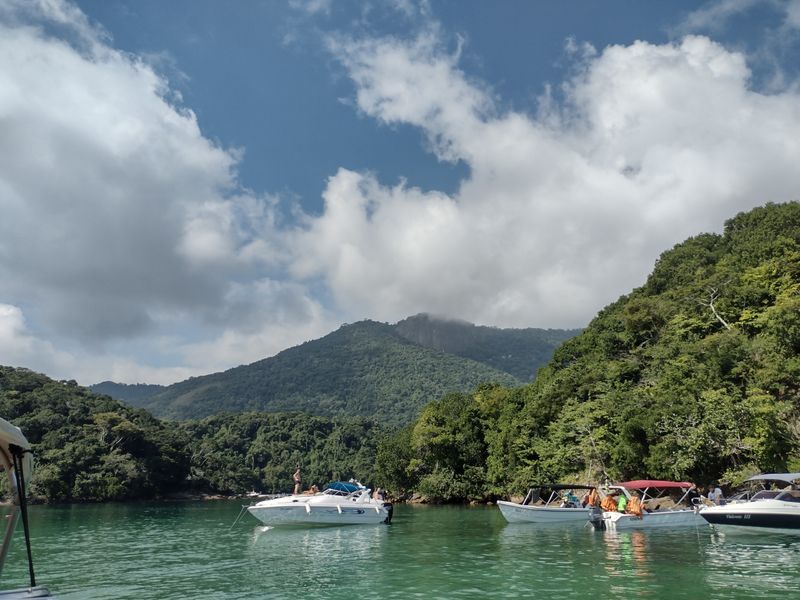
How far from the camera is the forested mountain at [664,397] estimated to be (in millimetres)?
37312

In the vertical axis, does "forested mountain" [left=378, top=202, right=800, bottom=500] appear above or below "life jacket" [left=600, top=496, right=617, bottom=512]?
above

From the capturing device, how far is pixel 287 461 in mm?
140750

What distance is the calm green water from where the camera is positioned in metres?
14.8

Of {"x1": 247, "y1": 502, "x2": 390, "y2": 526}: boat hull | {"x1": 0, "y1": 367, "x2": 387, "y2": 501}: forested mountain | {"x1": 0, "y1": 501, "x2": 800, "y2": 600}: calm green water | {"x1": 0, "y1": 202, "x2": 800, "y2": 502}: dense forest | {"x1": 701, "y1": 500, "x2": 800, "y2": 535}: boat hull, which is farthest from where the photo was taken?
{"x1": 0, "y1": 367, "x2": 387, "y2": 501}: forested mountain

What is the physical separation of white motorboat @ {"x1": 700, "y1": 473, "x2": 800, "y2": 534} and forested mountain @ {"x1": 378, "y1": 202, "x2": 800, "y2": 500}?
39.5 ft

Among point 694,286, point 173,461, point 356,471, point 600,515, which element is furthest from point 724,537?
point 356,471

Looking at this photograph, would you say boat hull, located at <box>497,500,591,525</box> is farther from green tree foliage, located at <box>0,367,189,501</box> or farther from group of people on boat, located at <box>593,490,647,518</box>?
green tree foliage, located at <box>0,367,189,501</box>

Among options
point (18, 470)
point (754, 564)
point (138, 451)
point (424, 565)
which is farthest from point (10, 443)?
point (138, 451)

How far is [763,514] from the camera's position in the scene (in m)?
23.6

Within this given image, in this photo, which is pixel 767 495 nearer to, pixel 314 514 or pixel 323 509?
pixel 323 509

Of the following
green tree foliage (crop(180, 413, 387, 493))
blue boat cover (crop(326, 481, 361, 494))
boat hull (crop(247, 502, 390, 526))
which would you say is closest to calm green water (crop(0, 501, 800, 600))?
boat hull (crop(247, 502, 390, 526))

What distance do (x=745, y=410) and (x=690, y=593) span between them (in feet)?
87.8

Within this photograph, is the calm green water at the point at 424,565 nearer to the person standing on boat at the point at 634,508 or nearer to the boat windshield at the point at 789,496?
the boat windshield at the point at 789,496

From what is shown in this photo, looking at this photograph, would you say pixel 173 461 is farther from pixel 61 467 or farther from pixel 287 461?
pixel 287 461
